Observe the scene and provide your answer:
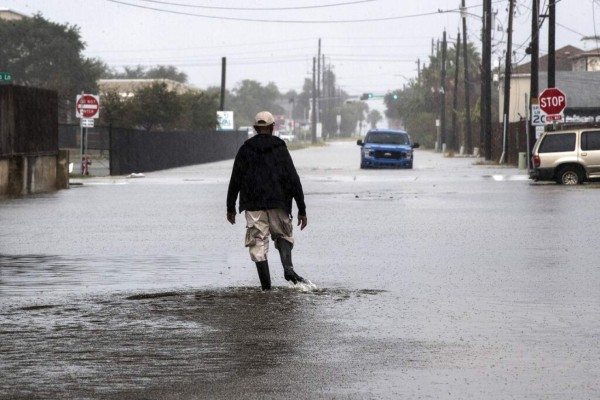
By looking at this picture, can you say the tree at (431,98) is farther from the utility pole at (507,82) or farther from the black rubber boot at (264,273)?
the black rubber boot at (264,273)

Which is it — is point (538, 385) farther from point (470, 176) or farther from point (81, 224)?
point (470, 176)

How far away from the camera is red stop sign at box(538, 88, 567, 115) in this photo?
151 ft

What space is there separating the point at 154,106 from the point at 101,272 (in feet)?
202

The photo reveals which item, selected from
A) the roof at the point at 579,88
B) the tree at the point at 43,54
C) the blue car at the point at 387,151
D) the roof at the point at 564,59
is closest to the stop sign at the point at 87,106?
the blue car at the point at 387,151

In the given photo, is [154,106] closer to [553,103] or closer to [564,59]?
[553,103]

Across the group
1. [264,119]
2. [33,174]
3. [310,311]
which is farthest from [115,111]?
[310,311]

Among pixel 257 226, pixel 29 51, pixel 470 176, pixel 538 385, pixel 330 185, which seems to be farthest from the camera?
pixel 29 51

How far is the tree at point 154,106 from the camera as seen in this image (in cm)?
7612

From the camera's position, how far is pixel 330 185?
40969 mm

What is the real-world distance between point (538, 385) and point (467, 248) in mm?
10252

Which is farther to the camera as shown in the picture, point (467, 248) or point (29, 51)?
point (29, 51)

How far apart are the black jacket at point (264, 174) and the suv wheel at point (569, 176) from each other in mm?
26164

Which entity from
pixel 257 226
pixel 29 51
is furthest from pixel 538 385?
pixel 29 51

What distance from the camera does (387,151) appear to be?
186 feet
